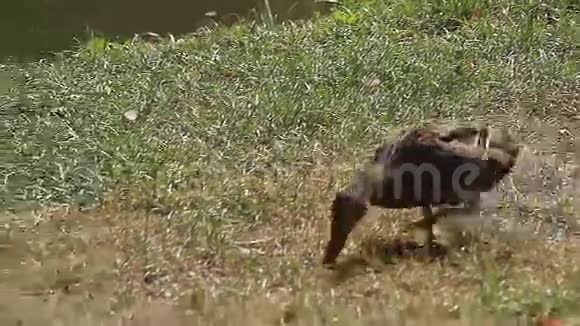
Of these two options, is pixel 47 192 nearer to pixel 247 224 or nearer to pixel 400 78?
pixel 247 224

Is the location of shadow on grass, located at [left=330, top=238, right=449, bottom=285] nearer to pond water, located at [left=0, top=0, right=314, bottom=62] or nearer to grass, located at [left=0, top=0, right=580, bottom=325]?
grass, located at [left=0, top=0, right=580, bottom=325]

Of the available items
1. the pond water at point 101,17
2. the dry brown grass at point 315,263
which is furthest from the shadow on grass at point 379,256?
the pond water at point 101,17

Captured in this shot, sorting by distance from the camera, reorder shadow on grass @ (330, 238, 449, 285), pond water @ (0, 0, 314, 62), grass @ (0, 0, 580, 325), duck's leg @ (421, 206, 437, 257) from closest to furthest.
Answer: grass @ (0, 0, 580, 325), shadow on grass @ (330, 238, 449, 285), duck's leg @ (421, 206, 437, 257), pond water @ (0, 0, 314, 62)

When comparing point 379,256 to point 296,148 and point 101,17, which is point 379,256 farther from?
point 101,17

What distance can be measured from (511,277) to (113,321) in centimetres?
107

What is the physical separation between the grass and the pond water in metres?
0.73

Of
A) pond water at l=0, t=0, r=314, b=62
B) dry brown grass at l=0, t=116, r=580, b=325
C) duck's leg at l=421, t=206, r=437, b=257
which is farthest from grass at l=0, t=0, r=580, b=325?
pond water at l=0, t=0, r=314, b=62

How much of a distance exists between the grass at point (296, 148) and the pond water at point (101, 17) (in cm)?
73

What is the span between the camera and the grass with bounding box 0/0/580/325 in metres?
2.79

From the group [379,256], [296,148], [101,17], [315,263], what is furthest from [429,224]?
[101,17]

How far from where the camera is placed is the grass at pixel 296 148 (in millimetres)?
2785

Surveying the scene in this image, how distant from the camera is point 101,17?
26.5 ft

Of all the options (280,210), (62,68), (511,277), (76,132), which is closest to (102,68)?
(62,68)

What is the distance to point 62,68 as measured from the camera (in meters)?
5.87
